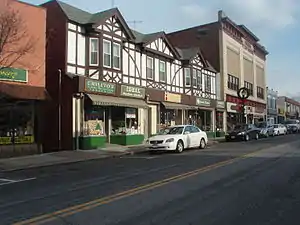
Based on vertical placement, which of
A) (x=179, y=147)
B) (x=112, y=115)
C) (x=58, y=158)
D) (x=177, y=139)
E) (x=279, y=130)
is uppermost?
(x=112, y=115)

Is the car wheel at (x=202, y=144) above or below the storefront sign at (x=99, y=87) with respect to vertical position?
below

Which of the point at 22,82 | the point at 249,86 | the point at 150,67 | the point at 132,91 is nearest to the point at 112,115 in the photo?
the point at 132,91

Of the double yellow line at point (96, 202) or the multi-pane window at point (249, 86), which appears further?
the multi-pane window at point (249, 86)

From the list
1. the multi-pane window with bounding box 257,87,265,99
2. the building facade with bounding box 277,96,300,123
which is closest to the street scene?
the multi-pane window with bounding box 257,87,265,99

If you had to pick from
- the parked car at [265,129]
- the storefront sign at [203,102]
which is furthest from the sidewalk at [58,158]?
the parked car at [265,129]

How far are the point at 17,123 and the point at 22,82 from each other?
2.06 meters

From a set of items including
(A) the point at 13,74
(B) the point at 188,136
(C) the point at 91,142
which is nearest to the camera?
(A) the point at 13,74

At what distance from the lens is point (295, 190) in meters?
9.59

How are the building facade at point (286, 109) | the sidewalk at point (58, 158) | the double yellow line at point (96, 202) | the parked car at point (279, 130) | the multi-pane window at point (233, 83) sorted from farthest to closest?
the building facade at point (286, 109)
the parked car at point (279, 130)
the multi-pane window at point (233, 83)
the sidewalk at point (58, 158)
the double yellow line at point (96, 202)

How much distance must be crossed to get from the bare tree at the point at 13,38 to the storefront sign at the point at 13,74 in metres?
0.29

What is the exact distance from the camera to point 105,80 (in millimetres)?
24922

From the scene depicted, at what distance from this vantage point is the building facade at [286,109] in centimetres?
8019

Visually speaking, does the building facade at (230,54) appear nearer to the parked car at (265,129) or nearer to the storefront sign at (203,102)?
the parked car at (265,129)

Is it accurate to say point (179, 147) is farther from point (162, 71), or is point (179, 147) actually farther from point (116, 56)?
point (162, 71)
